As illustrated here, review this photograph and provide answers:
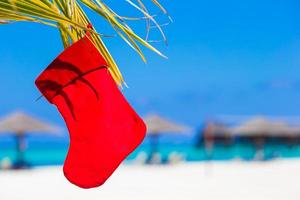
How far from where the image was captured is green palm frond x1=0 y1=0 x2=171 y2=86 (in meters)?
0.94

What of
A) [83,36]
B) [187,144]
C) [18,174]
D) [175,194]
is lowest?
[187,144]

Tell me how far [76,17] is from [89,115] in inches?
9.0

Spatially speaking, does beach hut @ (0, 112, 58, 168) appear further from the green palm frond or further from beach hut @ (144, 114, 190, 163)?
the green palm frond

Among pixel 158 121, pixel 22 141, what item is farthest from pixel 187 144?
pixel 22 141

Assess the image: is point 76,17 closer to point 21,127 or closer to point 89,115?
point 89,115

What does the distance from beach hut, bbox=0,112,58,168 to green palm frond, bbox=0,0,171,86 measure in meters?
12.7

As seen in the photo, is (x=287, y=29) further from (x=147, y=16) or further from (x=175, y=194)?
(x=147, y=16)

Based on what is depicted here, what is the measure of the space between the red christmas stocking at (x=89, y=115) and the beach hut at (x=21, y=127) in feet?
41.9

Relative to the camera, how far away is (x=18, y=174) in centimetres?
1241

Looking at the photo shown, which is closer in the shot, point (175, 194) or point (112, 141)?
point (112, 141)

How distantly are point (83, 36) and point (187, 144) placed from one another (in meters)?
44.4

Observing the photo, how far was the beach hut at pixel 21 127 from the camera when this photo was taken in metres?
13.7

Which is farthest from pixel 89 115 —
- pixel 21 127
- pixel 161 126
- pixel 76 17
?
pixel 161 126

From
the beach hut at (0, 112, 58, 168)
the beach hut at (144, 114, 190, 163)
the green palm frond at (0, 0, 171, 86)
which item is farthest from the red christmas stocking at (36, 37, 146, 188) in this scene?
the beach hut at (144, 114, 190, 163)
